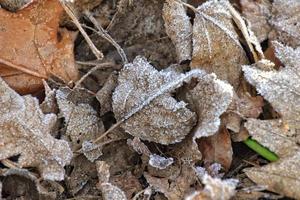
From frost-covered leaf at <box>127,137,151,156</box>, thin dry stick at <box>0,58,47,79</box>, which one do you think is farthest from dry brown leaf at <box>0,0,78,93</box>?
frost-covered leaf at <box>127,137,151,156</box>

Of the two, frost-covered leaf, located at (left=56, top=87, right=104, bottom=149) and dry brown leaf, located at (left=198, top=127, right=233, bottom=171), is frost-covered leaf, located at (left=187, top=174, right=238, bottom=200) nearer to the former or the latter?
dry brown leaf, located at (left=198, top=127, right=233, bottom=171)

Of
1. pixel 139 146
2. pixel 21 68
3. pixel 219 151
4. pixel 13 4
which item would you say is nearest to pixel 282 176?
pixel 219 151

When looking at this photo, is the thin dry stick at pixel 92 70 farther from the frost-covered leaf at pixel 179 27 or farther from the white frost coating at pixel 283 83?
the white frost coating at pixel 283 83

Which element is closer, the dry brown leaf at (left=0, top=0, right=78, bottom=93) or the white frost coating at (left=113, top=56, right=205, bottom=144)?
the white frost coating at (left=113, top=56, right=205, bottom=144)

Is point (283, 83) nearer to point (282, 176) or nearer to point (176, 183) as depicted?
point (282, 176)

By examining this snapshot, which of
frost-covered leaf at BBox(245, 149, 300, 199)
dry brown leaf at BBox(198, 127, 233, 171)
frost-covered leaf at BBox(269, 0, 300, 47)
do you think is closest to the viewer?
frost-covered leaf at BBox(245, 149, 300, 199)

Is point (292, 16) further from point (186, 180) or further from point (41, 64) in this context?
point (41, 64)
